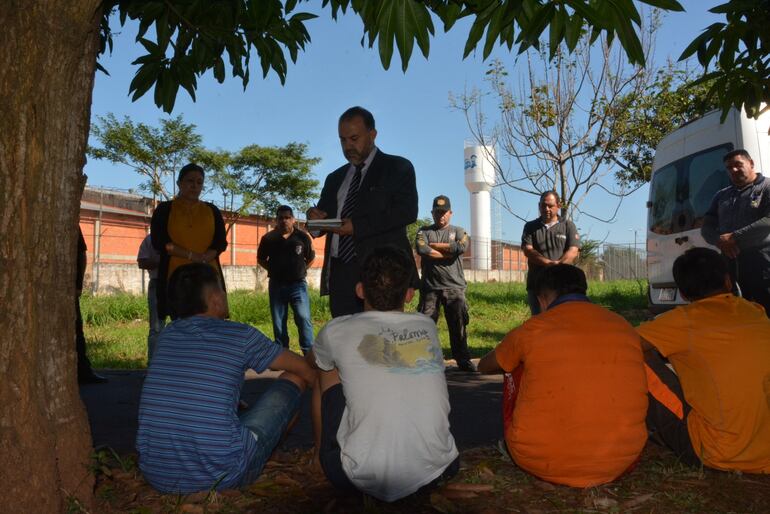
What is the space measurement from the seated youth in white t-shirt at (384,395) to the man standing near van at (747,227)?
437cm

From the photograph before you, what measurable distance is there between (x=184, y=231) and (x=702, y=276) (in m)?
3.98

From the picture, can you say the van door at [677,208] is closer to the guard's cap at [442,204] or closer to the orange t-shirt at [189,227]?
the guard's cap at [442,204]

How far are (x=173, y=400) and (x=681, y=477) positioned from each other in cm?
240

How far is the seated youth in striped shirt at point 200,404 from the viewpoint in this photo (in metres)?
3.07

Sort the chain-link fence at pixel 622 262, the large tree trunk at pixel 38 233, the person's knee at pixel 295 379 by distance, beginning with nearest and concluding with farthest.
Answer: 1. the large tree trunk at pixel 38 233
2. the person's knee at pixel 295 379
3. the chain-link fence at pixel 622 262

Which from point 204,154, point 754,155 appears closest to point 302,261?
point 754,155

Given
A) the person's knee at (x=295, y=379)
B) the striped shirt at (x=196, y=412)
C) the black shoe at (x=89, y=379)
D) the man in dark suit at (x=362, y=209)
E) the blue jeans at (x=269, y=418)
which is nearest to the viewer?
the striped shirt at (x=196, y=412)

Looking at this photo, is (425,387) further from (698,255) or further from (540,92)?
(540,92)

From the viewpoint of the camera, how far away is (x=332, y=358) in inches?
121

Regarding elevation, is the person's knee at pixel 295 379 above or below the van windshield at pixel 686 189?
below

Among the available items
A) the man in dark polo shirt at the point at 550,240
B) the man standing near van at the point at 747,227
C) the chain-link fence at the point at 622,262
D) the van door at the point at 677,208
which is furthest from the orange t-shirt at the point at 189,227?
the chain-link fence at the point at 622,262

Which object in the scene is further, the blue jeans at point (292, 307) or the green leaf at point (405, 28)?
the blue jeans at point (292, 307)

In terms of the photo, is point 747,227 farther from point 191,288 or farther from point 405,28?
point 405,28

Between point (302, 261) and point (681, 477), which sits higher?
point (302, 261)
